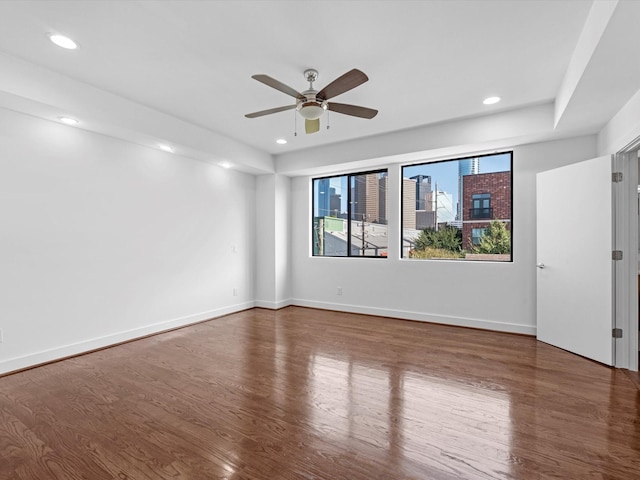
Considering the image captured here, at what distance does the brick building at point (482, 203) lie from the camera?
14.3ft

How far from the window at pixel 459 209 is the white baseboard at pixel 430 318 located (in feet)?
2.91

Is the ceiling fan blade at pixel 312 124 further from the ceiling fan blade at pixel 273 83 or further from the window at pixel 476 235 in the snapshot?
the window at pixel 476 235

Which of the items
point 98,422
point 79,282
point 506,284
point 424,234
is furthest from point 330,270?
point 98,422

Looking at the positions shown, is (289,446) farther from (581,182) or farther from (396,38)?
(581,182)

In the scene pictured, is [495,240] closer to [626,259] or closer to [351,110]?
[626,259]

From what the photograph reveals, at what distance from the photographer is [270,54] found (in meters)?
2.58

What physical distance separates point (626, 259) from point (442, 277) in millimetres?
2005

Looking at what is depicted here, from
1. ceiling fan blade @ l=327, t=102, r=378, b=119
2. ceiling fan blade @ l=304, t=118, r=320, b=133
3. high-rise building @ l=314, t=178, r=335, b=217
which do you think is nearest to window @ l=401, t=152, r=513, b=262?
high-rise building @ l=314, t=178, r=335, b=217

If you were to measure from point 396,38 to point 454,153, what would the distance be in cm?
247

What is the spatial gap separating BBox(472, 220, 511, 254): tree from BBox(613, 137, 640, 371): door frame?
1288 millimetres

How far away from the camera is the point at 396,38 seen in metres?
2.39

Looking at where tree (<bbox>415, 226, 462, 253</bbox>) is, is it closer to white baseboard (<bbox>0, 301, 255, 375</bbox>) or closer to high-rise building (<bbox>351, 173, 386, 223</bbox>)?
high-rise building (<bbox>351, 173, 386, 223</bbox>)

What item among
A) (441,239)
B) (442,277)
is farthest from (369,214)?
(442,277)

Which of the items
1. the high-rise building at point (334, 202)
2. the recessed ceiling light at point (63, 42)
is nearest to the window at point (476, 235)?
the high-rise building at point (334, 202)
